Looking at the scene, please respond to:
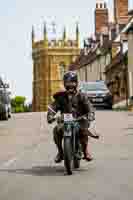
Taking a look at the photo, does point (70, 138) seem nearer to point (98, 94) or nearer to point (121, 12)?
point (98, 94)

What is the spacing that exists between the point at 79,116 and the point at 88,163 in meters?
2.12

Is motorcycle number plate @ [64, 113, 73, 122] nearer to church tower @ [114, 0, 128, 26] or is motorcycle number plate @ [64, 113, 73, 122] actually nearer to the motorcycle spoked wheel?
the motorcycle spoked wheel

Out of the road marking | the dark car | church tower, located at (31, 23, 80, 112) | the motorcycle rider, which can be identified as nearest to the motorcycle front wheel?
the motorcycle rider

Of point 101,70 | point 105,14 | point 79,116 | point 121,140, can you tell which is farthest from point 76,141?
point 105,14

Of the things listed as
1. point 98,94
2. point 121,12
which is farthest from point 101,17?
point 98,94

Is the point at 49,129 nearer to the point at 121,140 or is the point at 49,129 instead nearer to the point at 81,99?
the point at 121,140

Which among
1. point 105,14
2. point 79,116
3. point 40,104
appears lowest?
point 40,104

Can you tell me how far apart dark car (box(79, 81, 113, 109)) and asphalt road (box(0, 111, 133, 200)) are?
24.4m

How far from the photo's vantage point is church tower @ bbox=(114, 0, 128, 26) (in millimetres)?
83250

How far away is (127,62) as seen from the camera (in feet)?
231

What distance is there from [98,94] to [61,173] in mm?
33942

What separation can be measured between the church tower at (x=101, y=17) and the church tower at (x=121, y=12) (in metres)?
10.1

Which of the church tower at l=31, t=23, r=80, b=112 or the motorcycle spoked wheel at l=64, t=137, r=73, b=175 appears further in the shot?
the church tower at l=31, t=23, r=80, b=112

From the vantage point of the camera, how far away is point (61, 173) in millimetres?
13102
